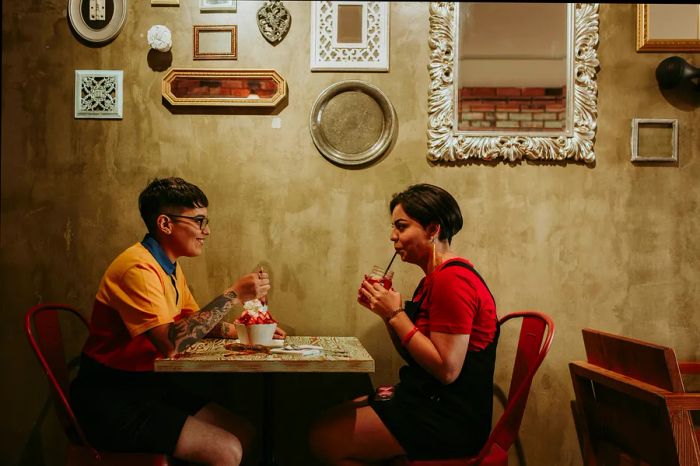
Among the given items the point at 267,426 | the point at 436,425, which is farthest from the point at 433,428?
the point at 267,426

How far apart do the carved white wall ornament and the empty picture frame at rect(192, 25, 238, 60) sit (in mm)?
138

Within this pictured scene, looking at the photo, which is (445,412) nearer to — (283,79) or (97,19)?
(283,79)

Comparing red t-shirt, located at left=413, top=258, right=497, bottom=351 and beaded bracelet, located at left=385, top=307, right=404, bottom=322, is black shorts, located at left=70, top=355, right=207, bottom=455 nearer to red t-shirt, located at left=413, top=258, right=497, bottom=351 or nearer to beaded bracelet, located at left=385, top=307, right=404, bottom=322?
beaded bracelet, located at left=385, top=307, right=404, bottom=322

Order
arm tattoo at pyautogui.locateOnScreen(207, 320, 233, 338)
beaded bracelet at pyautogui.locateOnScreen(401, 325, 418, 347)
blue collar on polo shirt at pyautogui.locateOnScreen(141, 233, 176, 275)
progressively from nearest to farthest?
beaded bracelet at pyautogui.locateOnScreen(401, 325, 418, 347) → blue collar on polo shirt at pyautogui.locateOnScreen(141, 233, 176, 275) → arm tattoo at pyautogui.locateOnScreen(207, 320, 233, 338)

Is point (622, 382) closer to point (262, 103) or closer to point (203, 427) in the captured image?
point (203, 427)

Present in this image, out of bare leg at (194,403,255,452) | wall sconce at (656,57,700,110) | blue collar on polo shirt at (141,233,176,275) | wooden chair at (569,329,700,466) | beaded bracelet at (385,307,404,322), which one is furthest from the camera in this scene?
wall sconce at (656,57,700,110)

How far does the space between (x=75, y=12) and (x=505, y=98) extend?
2.30m

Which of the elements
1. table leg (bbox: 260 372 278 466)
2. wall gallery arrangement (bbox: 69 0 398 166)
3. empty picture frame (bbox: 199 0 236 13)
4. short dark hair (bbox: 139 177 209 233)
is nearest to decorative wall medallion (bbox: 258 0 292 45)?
wall gallery arrangement (bbox: 69 0 398 166)

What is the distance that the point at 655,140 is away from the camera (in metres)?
3.07

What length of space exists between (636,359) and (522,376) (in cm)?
44

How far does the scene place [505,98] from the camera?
3.03 metres

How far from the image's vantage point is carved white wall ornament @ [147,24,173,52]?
3.00 m

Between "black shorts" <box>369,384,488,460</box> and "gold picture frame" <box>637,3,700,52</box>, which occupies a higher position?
"gold picture frame" <box>637,3,700,52</box>

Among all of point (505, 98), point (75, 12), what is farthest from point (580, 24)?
point (75, 12)
